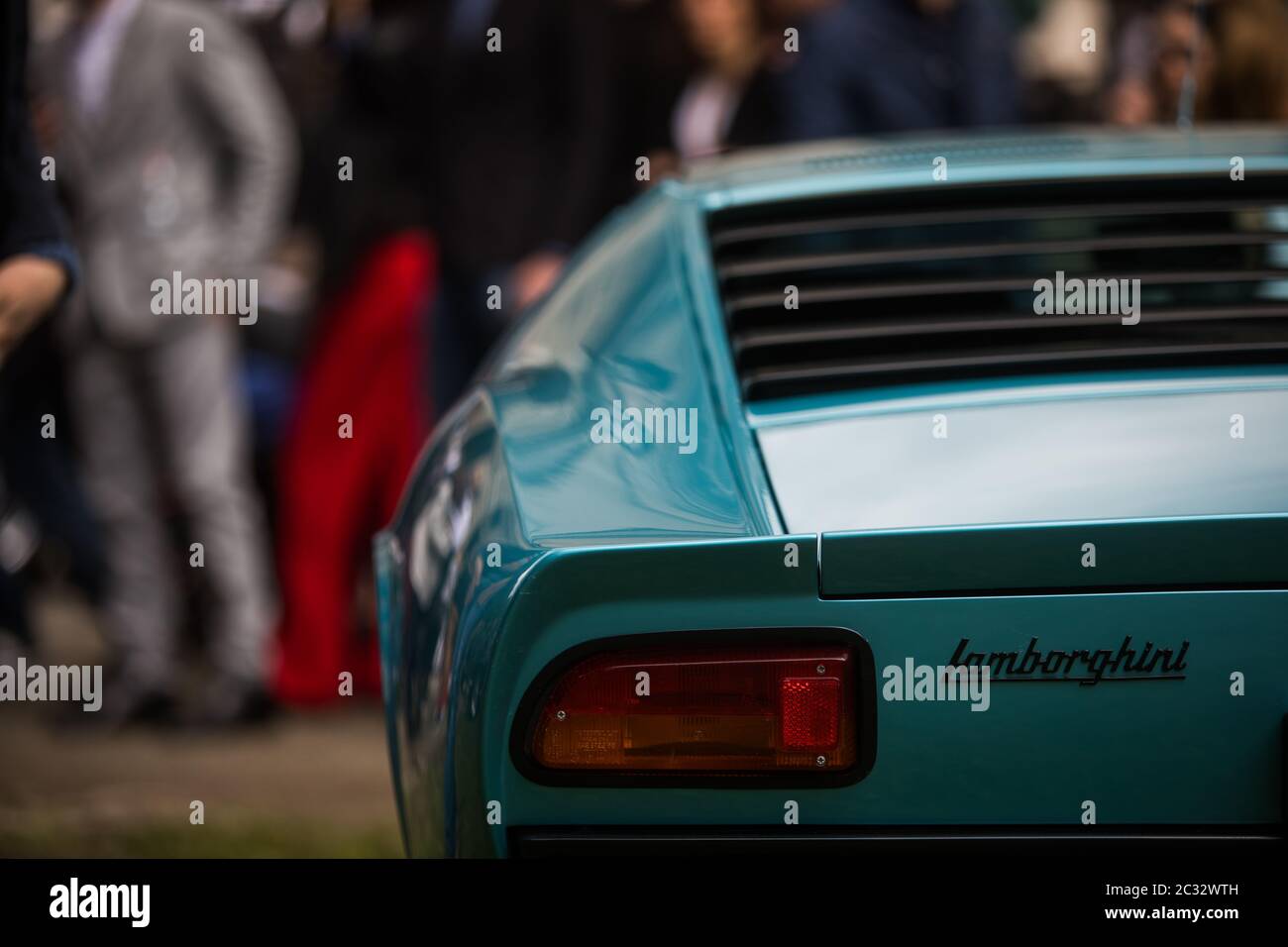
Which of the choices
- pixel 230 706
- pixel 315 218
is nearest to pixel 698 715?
pixel 230 706

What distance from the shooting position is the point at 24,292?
7.82 ft

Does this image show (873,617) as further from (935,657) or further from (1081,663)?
(1081,663)

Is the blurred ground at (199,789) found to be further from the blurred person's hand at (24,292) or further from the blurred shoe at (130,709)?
the blurred person's hand at (24,292)

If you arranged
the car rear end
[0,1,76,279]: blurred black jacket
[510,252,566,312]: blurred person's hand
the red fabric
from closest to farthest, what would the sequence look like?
the car rear end
[0,1,76,279]: blurred black jacket
[510,252,566,312]: blurred person's hand
the red fabric

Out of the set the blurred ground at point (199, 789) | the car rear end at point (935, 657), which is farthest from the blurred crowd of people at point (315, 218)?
the car rear end at point (935, 657)

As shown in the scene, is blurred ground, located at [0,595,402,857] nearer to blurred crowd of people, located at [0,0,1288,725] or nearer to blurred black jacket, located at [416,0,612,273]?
blurred crowd of people, located at [0,0,1288,725]

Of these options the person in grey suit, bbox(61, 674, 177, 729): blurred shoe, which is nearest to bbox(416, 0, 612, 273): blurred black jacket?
the person in grey suit

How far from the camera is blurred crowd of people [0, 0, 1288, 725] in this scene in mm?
4633

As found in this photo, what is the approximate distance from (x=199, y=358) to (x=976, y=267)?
10.2 ft

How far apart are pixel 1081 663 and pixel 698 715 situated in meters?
0.38

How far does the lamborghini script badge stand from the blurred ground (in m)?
2.37

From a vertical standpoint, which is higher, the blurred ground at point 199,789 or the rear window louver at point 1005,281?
the rear window louver at point 1005,281

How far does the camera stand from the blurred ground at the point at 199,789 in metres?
3.80
